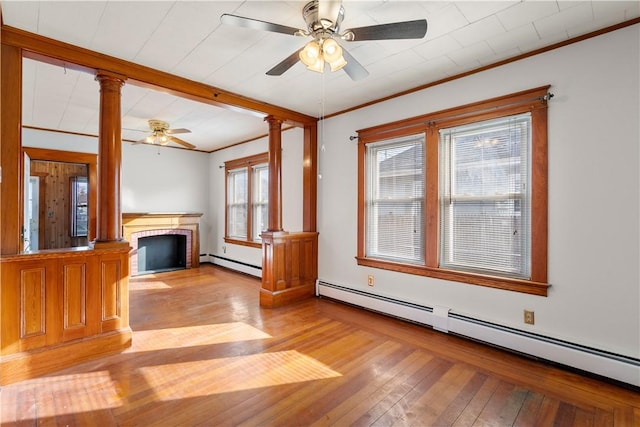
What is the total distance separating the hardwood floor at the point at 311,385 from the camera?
6.24ft

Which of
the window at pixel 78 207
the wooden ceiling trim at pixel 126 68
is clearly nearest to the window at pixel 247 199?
the wooden ceiling trim at pixel 126 68

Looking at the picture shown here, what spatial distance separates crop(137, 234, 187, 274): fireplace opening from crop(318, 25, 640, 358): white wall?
579cm

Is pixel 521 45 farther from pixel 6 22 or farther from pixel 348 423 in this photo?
pixel 6 22

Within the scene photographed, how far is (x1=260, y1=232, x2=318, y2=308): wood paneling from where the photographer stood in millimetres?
4090

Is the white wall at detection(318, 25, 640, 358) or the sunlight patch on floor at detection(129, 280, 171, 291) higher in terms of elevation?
the white wall at detection(318, 25, 640, 358)

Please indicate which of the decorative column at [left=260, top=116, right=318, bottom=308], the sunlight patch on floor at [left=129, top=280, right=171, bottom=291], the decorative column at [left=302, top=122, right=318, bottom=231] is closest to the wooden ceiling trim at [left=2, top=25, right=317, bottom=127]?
the decorative column at [left=260, top=116, right=318, bottom=308]

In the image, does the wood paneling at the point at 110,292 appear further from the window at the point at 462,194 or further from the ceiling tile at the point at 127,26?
the window at the point at 462,194

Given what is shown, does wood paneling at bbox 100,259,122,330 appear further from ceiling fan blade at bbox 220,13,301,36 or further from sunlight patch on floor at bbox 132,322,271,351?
ceiling fan blade at bbox 220,13,301,36

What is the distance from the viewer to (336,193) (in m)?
4.34

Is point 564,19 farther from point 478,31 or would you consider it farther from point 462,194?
point 462,194

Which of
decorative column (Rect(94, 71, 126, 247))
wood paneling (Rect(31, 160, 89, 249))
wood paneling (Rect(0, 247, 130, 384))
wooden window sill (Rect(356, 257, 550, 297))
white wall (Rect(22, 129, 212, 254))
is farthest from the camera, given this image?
wood paneling (Rect(31, 160, 89, 249))

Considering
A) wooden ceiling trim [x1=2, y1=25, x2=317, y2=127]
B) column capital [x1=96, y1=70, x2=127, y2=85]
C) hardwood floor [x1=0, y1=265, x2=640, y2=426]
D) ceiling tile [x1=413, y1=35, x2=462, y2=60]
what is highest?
ceiling tile [x1=413, y1=35, x2=462, y2=60]

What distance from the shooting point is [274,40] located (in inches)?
98.3

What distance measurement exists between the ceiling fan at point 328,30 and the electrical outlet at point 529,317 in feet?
7.93
